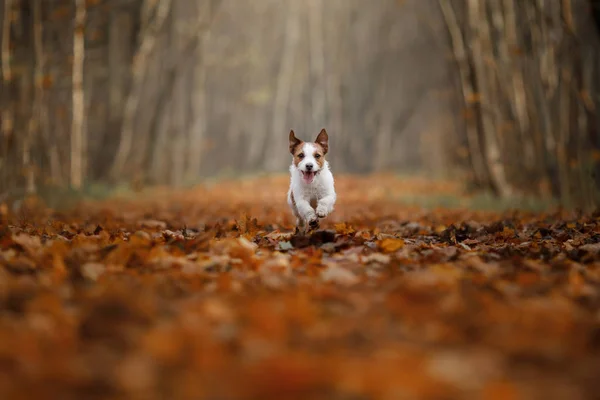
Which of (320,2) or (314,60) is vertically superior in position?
(320,2)

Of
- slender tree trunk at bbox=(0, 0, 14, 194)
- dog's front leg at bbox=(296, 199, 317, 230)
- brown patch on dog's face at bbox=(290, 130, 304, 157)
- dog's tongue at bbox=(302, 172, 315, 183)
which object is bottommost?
dog's front leg at bbox=(296, 199, 317, 230)

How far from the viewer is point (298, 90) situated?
1411 inches

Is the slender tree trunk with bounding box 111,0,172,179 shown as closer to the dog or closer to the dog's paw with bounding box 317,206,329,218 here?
the dog

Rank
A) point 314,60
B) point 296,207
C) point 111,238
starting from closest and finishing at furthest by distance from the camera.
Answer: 1. point 111,238
2. point 296,207
3. point 314,60

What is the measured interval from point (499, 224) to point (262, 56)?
1173 inches

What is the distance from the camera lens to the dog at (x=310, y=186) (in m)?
6.35

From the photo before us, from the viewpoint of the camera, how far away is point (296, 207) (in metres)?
6.64

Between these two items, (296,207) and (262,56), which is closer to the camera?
(296,207)

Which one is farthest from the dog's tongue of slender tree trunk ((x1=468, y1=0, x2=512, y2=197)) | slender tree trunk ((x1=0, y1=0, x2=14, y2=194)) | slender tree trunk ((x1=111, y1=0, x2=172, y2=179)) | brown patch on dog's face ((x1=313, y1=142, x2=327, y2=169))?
slender tree trunk ((x1=111, y1=0, x2=172, y2=179))

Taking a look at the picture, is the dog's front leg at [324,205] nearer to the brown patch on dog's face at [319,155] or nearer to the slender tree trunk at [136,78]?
the brown patch on dog's face at [319,155]

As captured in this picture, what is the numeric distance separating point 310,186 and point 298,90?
29889 millimetres

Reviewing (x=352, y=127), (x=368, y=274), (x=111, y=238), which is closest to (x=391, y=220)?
(x=111, y=238)

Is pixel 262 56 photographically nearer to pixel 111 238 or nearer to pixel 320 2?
pixel 320 2

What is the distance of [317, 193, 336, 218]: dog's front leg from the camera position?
6.34 metres
